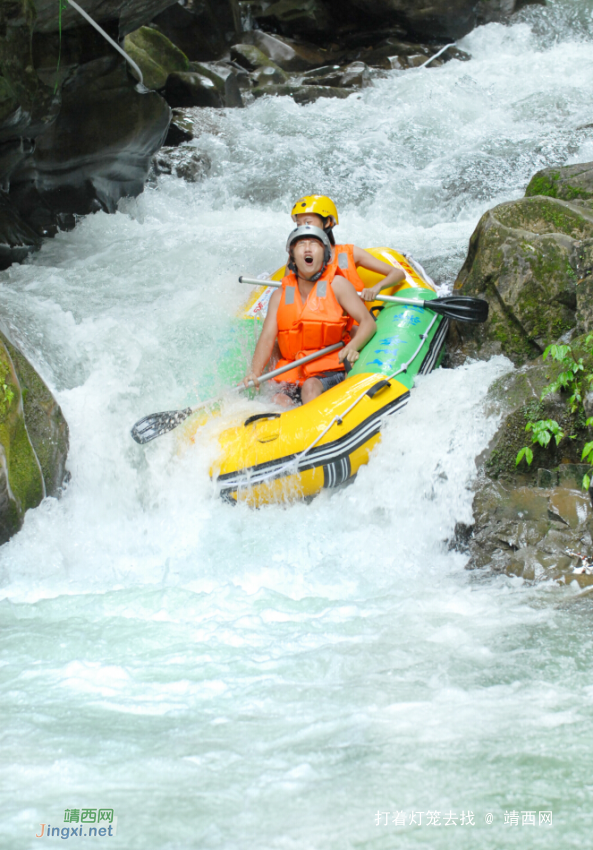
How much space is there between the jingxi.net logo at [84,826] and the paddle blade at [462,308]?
3415 mm

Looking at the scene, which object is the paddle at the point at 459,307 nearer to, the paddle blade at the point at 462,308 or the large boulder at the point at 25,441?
the paddle blade at the point at 462,308

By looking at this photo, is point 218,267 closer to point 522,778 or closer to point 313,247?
point 313,247

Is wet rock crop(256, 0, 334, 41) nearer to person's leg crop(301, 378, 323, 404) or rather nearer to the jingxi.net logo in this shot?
person's leg crop(301, 378, 323, 404)

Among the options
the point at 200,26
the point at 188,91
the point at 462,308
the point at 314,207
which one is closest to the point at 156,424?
the point at 314,207

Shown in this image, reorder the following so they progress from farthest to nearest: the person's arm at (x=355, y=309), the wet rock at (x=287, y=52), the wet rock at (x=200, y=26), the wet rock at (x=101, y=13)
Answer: the wet rock at (x=287, y=52)
the wet rock at (x=200, y=26)
the wet rock at (x=101, y=13)
the person's arm at (x=355, y=309)

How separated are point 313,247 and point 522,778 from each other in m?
A: 3.35

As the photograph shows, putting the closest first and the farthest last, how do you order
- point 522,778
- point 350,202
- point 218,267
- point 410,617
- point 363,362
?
point 522,778 < point 410,617 < point 363,362 < point 218,267 < point 350,202

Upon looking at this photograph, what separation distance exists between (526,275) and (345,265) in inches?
45.2

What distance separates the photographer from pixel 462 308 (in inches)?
176

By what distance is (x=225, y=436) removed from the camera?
4.15m

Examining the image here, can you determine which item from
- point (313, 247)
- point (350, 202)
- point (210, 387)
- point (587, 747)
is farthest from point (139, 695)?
point (350, 202)

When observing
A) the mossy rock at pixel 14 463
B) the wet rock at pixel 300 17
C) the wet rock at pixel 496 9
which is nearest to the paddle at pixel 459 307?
the mossy rock at pixel 14 463

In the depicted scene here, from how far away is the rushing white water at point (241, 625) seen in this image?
192cm

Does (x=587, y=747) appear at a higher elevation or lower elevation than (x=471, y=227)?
lower
